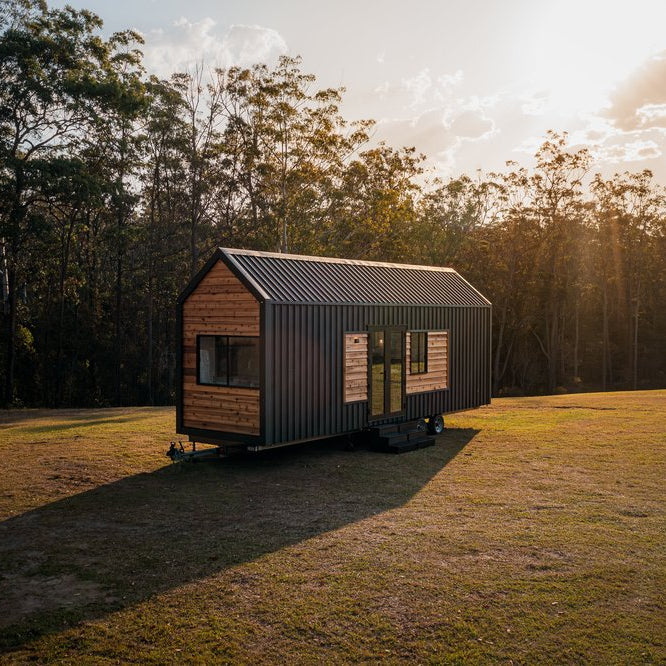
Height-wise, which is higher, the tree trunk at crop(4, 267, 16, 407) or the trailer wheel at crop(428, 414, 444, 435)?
the tree trunk at crop(4, 267, 16, 407)

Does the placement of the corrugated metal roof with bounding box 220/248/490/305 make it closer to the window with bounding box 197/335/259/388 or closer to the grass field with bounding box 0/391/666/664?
the window with bounding box 197/335/259/388

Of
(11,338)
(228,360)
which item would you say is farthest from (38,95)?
(228,360)

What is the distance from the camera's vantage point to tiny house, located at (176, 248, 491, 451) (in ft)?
42.5

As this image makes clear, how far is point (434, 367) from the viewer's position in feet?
56.2

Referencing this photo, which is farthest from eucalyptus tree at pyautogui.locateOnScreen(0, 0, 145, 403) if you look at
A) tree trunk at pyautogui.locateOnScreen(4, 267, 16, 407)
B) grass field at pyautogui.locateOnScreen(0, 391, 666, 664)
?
grass field at pyautogui.locateOnScreen(0, 391, 666, 664)

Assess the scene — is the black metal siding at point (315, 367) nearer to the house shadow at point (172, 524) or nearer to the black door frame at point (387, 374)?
the black door frame at point (387, 374)

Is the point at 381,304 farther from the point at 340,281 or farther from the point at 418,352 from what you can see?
the point at 418,352

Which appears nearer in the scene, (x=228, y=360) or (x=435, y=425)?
(x=228, y=360)

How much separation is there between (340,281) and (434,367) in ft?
12.7

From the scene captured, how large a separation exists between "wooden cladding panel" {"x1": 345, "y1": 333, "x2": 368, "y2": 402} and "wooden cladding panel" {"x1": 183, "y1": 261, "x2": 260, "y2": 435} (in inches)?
95.6

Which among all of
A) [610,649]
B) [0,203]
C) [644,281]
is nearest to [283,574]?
[610,649]

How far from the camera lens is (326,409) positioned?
14031mm

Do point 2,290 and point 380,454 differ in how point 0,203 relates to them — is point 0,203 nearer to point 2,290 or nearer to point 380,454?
point 2,290

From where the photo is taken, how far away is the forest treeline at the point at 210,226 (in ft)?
88.3
